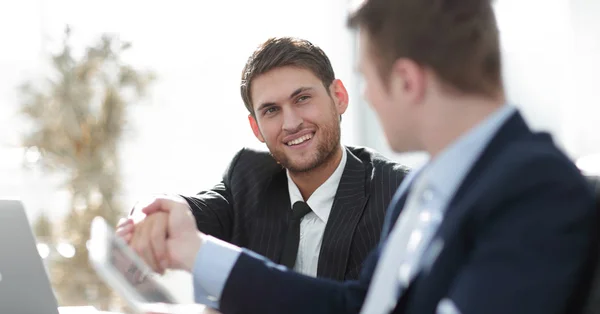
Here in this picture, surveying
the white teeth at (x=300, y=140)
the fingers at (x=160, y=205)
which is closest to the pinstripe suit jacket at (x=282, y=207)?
the white teeth at (x=300, y=140)

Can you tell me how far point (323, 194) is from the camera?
2.29 metres

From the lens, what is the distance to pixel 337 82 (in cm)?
242

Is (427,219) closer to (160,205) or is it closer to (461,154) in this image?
(461,154)

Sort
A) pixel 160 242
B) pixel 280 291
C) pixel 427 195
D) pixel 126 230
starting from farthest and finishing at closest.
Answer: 1. pixel 126 230
2. pixel 160 242
3. pixel 280 291
4. pixel 427 195

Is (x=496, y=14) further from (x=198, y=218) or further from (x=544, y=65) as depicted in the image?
(x=544, y=65)

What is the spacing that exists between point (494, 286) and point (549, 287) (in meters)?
0.07

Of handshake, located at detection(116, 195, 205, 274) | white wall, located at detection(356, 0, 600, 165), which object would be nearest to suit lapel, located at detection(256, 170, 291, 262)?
handshake, located at detection(116, 195, 205, 274)

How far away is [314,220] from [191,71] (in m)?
2.31

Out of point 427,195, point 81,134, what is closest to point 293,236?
point 427,195

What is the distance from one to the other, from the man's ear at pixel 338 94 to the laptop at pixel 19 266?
3.79 ft

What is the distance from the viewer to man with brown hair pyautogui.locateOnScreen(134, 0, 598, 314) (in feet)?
3.04

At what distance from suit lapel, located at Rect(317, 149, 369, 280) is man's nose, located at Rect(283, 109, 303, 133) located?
22 centimetres

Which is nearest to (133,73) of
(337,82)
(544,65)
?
(337,82)

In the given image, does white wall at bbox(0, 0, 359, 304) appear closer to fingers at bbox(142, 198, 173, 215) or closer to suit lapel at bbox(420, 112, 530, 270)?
fingers at bbox(142, 198, 173, 215)
